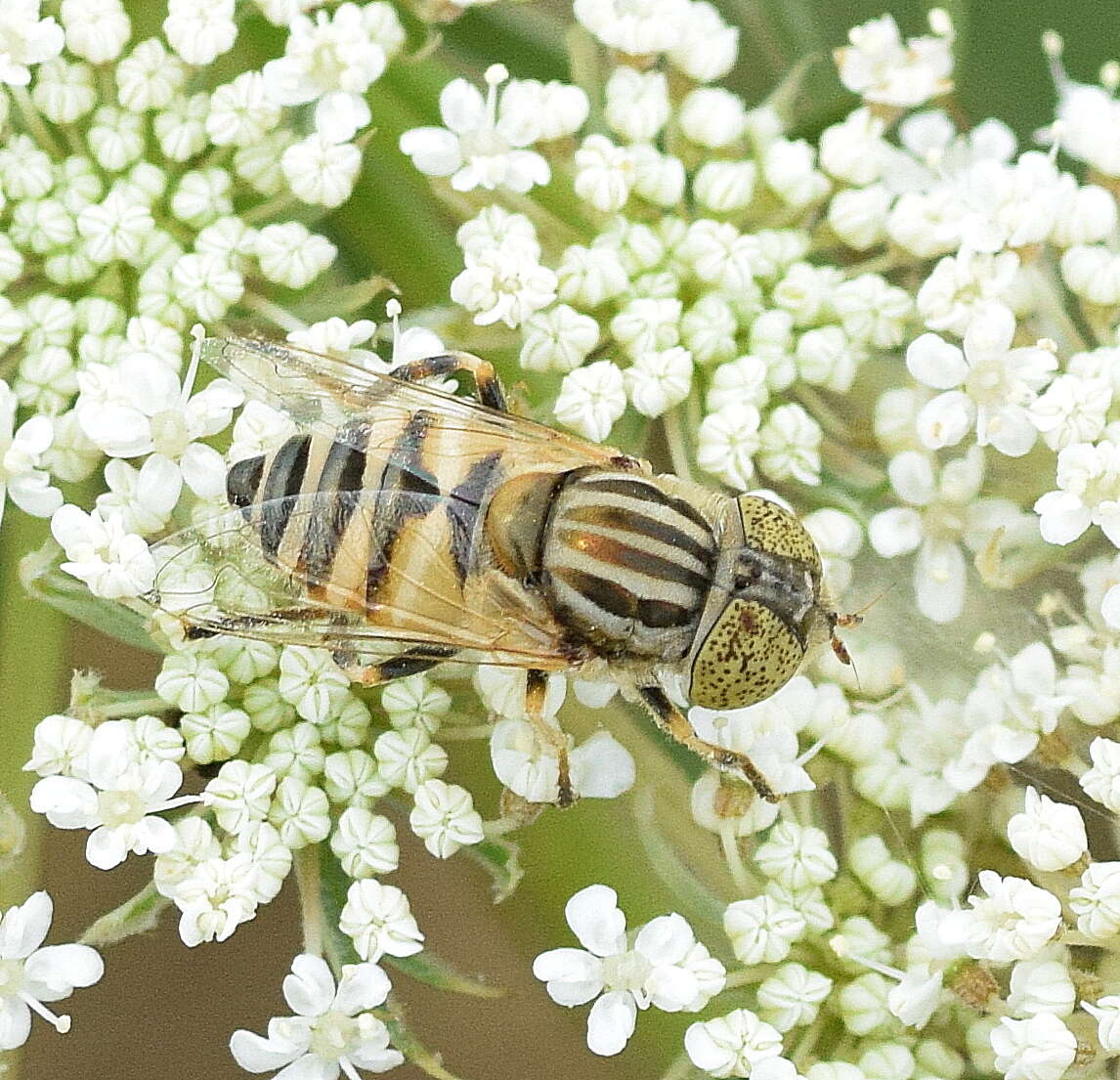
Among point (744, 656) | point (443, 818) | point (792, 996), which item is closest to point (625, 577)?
point (744, 656)

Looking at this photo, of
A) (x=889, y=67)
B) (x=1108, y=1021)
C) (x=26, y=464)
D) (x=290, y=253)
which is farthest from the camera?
(x=889, y=67)

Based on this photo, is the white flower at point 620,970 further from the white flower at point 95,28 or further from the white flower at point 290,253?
the white flower at point 95,28

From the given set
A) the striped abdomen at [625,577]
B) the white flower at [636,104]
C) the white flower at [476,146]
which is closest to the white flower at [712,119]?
the white flower at [636,104]

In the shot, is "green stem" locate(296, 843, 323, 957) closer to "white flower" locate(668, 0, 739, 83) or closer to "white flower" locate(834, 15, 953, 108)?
"white flower" locate(668, 0, 739, 83)

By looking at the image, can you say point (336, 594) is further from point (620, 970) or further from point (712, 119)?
point (712, 119)

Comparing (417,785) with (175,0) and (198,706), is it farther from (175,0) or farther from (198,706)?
(175,0)

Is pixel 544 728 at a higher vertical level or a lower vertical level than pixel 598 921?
higher
